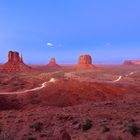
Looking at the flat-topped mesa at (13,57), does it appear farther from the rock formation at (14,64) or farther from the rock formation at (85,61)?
the rock formation at (85,61)

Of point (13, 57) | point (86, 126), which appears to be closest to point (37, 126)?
point (86, 126)

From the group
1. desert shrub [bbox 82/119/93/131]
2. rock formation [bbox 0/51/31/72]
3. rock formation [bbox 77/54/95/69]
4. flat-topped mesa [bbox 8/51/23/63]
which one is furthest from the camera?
rock formation [bbox 77/54/95/69]

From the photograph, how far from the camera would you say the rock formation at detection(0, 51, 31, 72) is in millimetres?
109738

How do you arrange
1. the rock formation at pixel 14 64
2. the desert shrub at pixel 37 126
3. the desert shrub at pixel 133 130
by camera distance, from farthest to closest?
the rock formation at pixel 14 64
the desert shrub at pixel 37 126
the desert shrub at pixel 133 130

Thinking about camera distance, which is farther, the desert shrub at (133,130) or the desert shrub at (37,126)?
the desert shrub at (37,126)

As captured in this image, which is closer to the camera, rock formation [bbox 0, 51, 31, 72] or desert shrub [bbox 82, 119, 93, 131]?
desert shrub [bbox 82, 119, 93, 131]

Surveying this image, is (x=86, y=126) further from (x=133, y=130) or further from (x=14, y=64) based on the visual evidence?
(x=14, y=64)

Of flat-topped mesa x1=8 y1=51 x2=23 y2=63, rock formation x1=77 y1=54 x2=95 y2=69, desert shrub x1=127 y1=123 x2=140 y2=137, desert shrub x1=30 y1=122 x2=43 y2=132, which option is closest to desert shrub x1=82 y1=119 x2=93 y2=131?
desert shrub x1=127 y1=123 x2=140 y2=137

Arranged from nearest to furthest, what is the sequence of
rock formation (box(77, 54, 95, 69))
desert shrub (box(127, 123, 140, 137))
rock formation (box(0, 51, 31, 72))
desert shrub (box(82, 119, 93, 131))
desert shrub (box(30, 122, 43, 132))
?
desert shrub (box(127, 123, 140, 137)) → desert shrub (box(82, 119, 93, 131)) → desert shrub (box(30, 122, 43, 132)) → rock formation (box(0, 51, 31, 72)) → rock formation (box(77, 54, 95, 69))

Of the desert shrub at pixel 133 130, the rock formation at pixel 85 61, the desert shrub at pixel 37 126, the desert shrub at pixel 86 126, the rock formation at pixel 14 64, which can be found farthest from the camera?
the rock formation at pixel 85 61

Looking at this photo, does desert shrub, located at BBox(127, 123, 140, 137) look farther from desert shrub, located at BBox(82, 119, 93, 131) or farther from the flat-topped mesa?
the flat-topped mesa

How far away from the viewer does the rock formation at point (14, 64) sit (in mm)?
109738

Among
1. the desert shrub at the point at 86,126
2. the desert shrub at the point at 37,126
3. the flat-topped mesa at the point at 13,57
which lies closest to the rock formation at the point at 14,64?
the flat-topped mesa at the point at 13,57

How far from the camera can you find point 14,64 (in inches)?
4471
